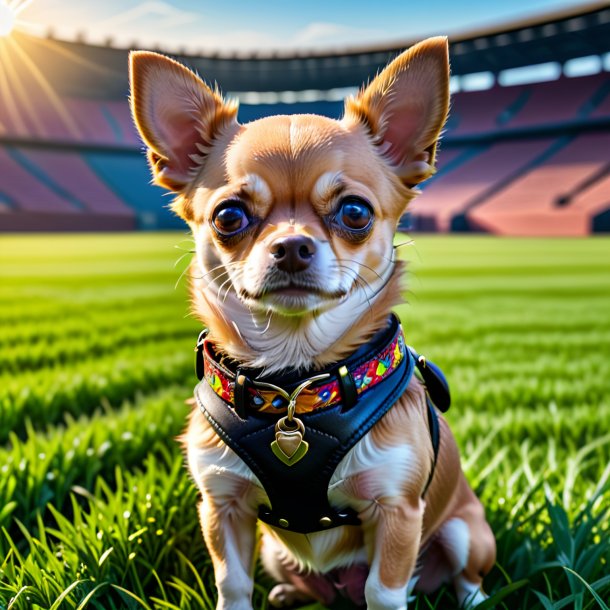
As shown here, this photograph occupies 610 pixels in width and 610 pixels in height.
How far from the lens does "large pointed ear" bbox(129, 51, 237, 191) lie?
1.55 m

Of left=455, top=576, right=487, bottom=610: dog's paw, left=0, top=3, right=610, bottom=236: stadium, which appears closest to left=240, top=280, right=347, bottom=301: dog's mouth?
left=455, top=576, right=487, bottom=610: dog's paw

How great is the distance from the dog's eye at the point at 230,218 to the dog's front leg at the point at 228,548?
668mm

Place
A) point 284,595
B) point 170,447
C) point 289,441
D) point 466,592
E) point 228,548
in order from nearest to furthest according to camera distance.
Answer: point 289,441 < point 228,548 < point 466,592 < point 284,595 < point 170,447

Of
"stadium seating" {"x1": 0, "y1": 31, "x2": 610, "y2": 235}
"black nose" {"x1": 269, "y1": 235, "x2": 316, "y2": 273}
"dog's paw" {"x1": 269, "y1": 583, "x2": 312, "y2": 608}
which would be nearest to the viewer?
"black nose" {"x1": 269, "y1": 235, "x2": 316, "y2": 273}

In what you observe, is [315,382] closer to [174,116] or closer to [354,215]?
[354,215]

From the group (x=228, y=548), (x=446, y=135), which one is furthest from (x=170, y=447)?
(x=446, y=135)

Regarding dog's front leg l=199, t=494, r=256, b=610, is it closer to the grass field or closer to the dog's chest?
the dog's chest

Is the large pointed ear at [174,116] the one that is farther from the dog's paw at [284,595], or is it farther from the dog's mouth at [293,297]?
the dog's paw at [284,595]

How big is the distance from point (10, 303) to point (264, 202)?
686cm

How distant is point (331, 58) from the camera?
3184 centimetres

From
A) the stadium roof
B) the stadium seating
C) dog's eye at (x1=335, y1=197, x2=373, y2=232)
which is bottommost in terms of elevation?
the stadium seating

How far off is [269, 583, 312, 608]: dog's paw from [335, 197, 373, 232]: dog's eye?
1145 millimetres

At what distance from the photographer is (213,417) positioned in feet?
4.96

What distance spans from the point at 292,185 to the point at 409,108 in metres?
0.41
